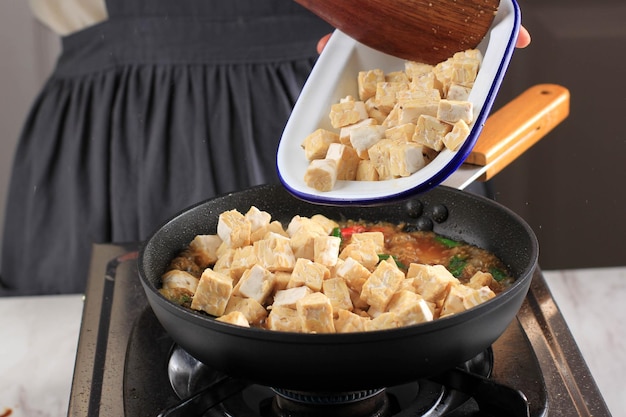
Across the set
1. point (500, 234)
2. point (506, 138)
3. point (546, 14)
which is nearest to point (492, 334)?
point (500, 234)

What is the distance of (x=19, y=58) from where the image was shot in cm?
280

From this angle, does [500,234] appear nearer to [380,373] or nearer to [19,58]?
[380,373]

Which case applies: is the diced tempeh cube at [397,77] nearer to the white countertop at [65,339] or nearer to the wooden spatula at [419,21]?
the wooden spatula at [419,21]

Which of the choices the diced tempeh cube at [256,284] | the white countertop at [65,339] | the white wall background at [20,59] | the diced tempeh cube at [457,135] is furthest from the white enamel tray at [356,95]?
the white wall background at [20,59]

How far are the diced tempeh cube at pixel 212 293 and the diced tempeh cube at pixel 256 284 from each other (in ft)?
0.06

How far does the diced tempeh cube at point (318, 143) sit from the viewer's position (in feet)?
3.77

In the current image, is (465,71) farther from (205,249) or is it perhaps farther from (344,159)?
(205,249)

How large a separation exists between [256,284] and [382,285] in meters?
0.16

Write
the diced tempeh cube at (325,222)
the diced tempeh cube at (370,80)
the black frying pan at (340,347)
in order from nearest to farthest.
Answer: the black frying pan at (340,347) < the diced tempeh cube at (370,80) < the diced tempeh cube at (325,222)

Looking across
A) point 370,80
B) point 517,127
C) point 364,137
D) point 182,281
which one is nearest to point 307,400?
point 182,281

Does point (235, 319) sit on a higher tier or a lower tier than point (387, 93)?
lower

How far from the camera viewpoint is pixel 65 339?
1.41m

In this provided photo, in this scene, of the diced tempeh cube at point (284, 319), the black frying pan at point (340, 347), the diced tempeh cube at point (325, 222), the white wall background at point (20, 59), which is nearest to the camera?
the black frying pan at point (340, 347)

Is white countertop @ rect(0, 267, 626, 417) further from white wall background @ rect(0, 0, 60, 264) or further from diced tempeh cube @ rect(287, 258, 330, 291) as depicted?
white wall background @ rect(0, 0, 60, 264)
